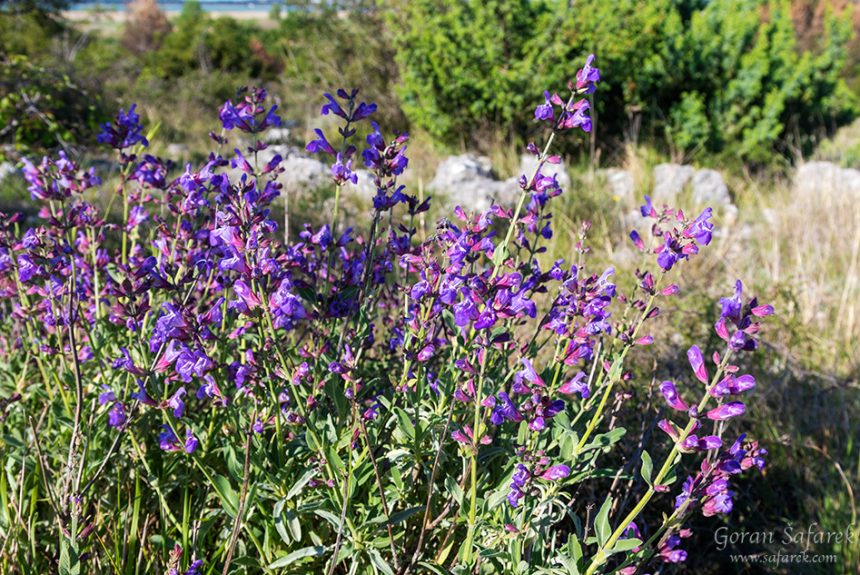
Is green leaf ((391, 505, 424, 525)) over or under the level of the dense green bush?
under

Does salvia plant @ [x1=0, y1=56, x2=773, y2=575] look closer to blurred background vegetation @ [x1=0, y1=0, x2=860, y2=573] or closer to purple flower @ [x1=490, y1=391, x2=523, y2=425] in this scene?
purple flower @ [x1=490, y1=391, x2=523, y2=425]

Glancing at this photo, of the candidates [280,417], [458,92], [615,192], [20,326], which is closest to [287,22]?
[458,92]

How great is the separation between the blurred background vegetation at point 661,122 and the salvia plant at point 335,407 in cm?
103

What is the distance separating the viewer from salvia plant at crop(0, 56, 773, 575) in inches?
54.7

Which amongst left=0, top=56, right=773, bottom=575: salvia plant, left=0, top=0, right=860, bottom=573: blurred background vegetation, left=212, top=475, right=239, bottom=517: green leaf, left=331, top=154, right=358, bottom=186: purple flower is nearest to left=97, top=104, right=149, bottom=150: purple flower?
left=0, top=56, right=773, bottom=575: salvia plant

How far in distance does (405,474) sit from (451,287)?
566mm

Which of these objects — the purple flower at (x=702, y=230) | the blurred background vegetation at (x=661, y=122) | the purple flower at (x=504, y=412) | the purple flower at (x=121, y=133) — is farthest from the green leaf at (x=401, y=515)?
the purple flower at (x=121, y=133)

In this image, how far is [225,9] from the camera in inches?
968

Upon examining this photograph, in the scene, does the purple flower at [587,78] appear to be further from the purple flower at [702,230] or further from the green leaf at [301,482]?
the green leaf at [301,482]

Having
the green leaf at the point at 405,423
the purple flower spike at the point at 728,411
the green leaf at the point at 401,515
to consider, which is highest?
the purple flower spike at the point at 728,411

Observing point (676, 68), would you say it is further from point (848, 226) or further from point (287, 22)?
point (287, 22)

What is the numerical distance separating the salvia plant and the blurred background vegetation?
1033 millimetres

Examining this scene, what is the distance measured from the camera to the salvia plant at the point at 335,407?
4.56ft

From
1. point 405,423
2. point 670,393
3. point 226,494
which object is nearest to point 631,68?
point 405,423
